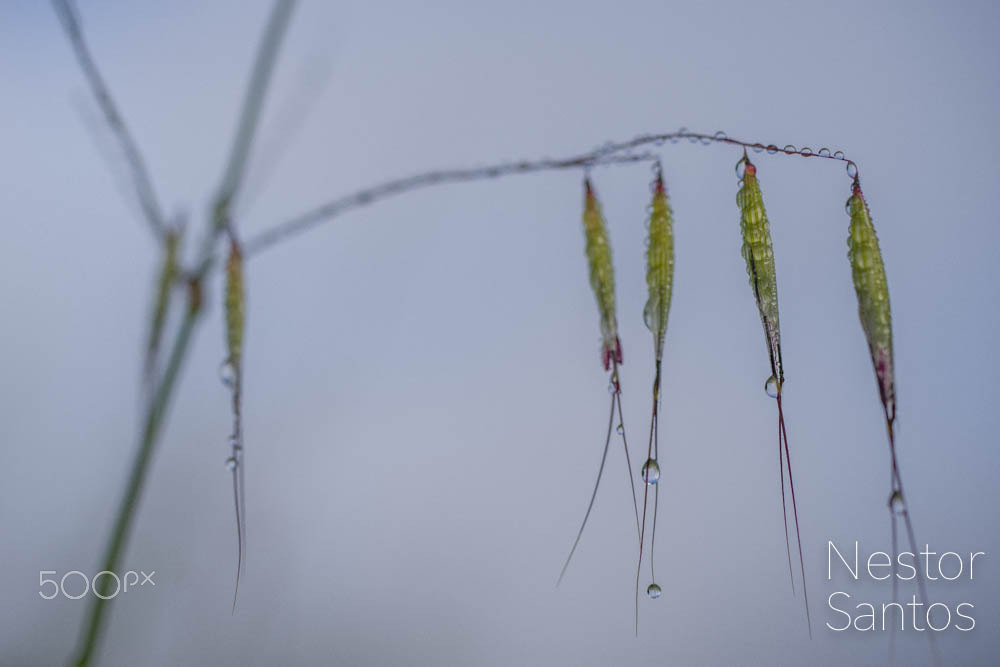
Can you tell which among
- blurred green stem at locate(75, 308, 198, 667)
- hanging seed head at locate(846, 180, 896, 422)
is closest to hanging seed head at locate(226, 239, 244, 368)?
blurred green stem at locate(75, 308, 198, 667)

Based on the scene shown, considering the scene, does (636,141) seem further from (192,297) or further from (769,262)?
(192,297)

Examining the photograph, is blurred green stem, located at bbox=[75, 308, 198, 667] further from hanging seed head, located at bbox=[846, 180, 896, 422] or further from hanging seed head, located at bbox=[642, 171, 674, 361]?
hanging seed head, located at bbox=[846, 180, 896, 422]

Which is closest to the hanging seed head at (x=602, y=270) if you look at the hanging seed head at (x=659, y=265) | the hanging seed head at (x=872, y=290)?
the hanging seed head at (x=659, y=265)

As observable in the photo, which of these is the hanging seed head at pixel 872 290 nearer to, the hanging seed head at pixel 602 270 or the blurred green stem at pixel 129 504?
the hanging seed head at pixel 602 270

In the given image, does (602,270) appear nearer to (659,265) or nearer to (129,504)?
(659,265)

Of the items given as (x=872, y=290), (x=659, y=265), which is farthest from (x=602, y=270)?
(x=872, y=290)
